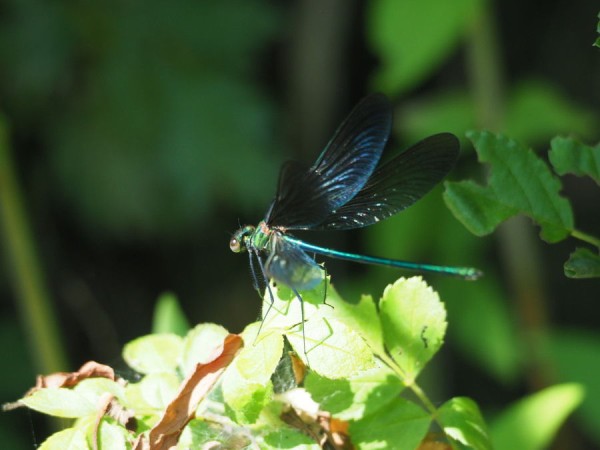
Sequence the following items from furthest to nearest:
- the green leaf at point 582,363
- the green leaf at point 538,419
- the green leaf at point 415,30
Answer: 1. the green leaf at point 582,363
2. the green leaf at point 415,30
3. the green leaf at point 538,419

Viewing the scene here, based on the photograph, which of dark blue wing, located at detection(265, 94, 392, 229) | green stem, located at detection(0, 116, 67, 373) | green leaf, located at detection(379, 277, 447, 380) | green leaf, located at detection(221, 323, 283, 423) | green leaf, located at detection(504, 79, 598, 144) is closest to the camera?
green leaf, located at detection(221, 323, 283, 423)

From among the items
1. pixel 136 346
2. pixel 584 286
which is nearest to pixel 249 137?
pixel 584 286

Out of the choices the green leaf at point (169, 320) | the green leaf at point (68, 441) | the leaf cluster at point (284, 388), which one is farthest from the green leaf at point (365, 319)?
the green leaf at point (169, 320)

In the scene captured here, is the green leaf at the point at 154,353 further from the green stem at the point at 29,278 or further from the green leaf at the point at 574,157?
the green stem at the point at 29,278

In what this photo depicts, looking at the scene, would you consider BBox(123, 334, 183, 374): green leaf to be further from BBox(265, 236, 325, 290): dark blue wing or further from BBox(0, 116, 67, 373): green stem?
BBox(0, 116, 67, 373): green stem

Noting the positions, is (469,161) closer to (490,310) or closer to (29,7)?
(490,310)

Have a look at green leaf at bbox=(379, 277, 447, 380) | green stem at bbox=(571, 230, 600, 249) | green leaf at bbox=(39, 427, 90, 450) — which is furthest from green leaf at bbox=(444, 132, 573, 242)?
green leaf at bbox=(39, 427, 90, 450)
